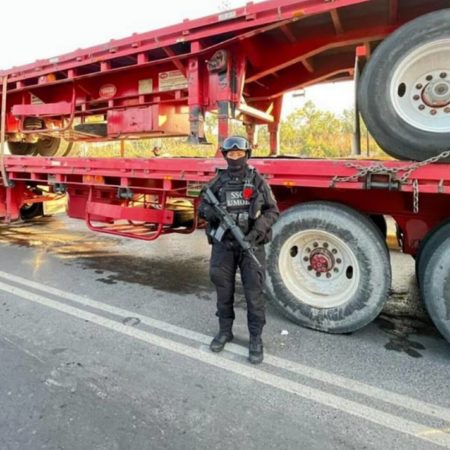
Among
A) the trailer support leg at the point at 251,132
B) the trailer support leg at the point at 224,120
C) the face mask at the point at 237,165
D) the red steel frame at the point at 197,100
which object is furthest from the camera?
the trailer support leg at the point at 251,132

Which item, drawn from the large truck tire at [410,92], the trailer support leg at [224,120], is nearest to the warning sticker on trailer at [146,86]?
the trailer support leg at [224,120]

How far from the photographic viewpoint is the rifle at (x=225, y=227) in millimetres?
2690

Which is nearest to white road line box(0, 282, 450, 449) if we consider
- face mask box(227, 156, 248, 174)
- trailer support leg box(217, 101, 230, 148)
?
face mask box(227, 156, 248, 174)

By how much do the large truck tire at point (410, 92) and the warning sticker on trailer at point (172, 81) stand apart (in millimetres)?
2404

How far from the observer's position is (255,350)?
280cm

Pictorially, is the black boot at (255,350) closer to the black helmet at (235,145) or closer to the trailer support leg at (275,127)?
the black helmet at (235,145)

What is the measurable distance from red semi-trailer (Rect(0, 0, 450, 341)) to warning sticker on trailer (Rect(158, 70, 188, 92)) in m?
0.02

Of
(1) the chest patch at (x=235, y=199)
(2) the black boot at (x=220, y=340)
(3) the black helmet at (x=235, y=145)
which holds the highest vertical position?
(3) the black helmet at (x=235, y=145)

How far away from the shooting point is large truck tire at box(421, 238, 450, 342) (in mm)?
2676

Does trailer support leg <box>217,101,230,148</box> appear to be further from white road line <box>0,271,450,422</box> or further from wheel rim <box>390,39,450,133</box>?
white road line <box>0,271,450,422</box>

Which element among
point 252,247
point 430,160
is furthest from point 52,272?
point 430,160

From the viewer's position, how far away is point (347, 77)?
17.2ft

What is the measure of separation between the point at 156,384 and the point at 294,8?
2982 mm

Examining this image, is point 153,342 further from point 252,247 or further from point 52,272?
point 52,272
